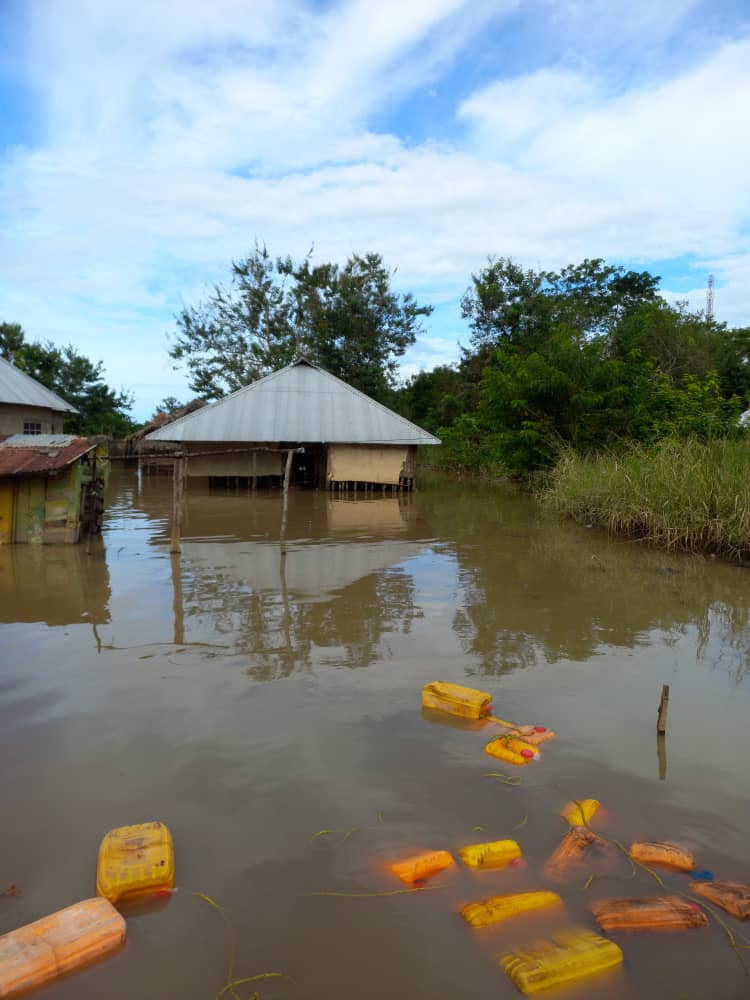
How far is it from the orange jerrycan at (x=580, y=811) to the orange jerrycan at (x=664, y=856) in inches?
10.6

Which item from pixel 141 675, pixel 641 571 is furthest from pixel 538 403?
pixel 141 675

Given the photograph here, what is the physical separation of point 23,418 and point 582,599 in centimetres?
1934

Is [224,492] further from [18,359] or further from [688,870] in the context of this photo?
[688,870]

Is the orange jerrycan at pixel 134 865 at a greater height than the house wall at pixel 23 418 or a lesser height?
lesser

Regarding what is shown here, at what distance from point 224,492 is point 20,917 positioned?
54.9 feet

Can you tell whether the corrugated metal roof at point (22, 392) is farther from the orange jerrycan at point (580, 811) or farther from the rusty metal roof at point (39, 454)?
the orange jerrycan at point (580, 811)

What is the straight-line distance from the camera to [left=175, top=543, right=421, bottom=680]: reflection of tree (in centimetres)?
551

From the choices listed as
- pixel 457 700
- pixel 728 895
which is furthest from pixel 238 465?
pixel 728 895

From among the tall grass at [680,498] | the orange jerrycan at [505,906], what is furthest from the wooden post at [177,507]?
the orange jerrycan at [505,906]

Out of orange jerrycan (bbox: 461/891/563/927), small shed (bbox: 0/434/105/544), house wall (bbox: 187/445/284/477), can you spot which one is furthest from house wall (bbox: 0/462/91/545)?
house wall (bbox: 187/445/284/477)

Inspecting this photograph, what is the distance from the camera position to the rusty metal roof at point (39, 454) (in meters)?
9.04

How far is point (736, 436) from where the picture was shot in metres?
13.4

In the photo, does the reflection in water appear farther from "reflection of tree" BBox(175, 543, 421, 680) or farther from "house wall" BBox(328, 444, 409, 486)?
"house wall" BBox(328, 444, 409, 486)

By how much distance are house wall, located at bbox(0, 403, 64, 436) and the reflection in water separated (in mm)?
12259
